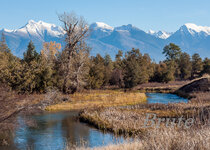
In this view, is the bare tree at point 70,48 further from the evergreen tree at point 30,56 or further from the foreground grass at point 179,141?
the foreground grass at point 179,141

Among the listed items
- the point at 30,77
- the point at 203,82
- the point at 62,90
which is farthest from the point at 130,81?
the point at 30,77

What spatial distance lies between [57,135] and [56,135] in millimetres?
81

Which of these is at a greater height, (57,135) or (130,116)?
(130,116)

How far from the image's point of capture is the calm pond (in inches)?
755

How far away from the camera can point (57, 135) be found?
22500 mm

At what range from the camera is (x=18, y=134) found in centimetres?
2202

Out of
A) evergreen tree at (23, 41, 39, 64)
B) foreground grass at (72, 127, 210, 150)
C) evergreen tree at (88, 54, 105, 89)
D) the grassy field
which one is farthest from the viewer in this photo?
evergreen tree at (88, 54, 105, 89)

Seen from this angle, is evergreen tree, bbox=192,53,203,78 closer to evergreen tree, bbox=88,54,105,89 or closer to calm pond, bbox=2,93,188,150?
evergreen tree, bbox=88,54,105,89

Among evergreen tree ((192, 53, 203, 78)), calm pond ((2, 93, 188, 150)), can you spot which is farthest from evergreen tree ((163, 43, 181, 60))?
calm pond ((2, 93, 188, 150))

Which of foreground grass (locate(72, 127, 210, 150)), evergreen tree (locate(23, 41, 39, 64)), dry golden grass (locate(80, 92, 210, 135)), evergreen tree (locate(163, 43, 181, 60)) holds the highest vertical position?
evergreen tree (locate(163, 43, 181, 60))

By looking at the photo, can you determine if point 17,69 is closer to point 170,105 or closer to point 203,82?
point 170,105

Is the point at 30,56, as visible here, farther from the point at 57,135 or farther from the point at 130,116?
the point at 57,135

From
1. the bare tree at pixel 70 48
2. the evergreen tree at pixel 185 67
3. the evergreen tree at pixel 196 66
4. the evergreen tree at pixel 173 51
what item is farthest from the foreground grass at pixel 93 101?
the evergreen tree at pixel 173 51

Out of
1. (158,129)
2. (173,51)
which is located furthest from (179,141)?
(173,51)
